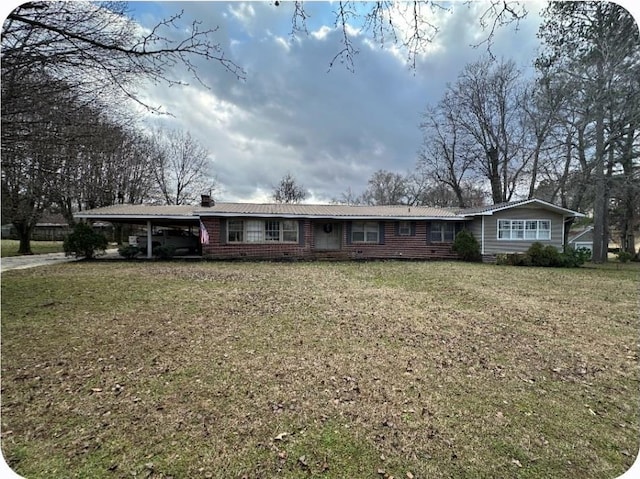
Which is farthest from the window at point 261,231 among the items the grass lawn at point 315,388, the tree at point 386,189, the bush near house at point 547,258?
the tree at point 386,189

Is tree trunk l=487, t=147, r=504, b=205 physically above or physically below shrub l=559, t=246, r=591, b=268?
above

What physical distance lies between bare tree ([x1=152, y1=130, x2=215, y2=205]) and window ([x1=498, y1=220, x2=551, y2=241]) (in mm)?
27470

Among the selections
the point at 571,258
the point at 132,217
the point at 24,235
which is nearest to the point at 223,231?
the point at 132,217

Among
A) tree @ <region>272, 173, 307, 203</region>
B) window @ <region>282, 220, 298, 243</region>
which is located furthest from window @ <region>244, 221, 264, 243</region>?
tree @ <region>272, 173, 307, 203</region>

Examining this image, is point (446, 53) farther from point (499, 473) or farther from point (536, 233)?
point (536, 233)

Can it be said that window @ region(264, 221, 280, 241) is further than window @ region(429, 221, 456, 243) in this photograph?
No

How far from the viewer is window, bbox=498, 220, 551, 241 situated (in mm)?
16641

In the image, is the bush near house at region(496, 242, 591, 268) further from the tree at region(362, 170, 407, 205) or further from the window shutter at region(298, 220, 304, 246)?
the tree at region(362, 170, 407, 205)

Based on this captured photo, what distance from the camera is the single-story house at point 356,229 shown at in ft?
51.9

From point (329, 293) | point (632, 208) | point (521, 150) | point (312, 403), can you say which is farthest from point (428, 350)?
point (632, 208)

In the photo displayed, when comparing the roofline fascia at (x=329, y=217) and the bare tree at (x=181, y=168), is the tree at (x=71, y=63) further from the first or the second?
the bare tree at (x=181, y=168)

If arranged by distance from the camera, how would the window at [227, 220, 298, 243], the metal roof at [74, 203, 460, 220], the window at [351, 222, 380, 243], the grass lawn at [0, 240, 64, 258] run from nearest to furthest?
the metal roof at [74, 203, 460, 220] → the window at [227, 220, 298, 243] → the window at [351, 222, 380, 243] → the grass lawn at [0, 240, 64, 258]

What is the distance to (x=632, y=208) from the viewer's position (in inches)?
914

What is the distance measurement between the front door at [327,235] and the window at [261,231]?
198 cm
